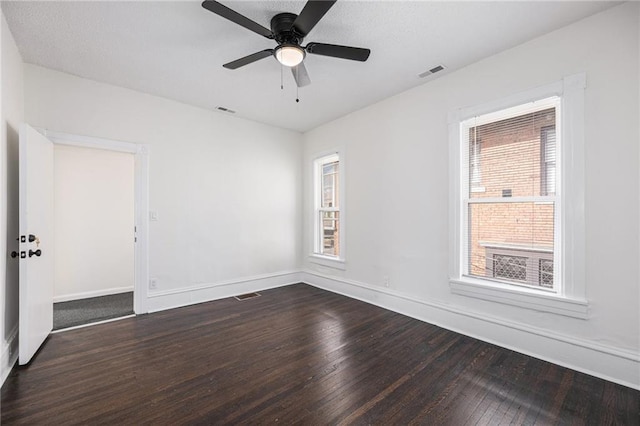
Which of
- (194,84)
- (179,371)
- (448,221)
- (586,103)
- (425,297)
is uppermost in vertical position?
(194,84)

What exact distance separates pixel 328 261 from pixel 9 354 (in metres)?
3.69

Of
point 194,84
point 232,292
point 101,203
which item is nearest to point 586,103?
point 194,84

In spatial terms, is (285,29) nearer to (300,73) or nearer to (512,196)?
(300,73)

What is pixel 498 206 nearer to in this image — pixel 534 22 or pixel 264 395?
pixel 534 22

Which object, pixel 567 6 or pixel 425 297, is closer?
pixel 567 6

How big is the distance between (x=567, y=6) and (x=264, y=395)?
3.72m

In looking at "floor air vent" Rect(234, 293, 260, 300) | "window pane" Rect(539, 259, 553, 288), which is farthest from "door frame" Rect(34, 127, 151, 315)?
"window pane" Rect(539, 259, 553, 288)

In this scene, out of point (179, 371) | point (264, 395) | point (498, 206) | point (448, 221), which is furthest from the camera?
point (448, 221)

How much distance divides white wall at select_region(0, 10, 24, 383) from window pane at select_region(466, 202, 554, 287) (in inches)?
171

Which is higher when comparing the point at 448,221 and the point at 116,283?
the point at 448,221

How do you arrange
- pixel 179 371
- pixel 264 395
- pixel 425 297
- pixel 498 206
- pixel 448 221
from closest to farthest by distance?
Answer: pixel 264 395 < pixel 179 371 < pixel 498 206 < pixel 448 221 < pixel 425 297

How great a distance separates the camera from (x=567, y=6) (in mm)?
2182

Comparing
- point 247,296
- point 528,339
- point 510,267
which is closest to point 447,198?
point 510,267

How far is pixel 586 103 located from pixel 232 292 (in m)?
4.70
